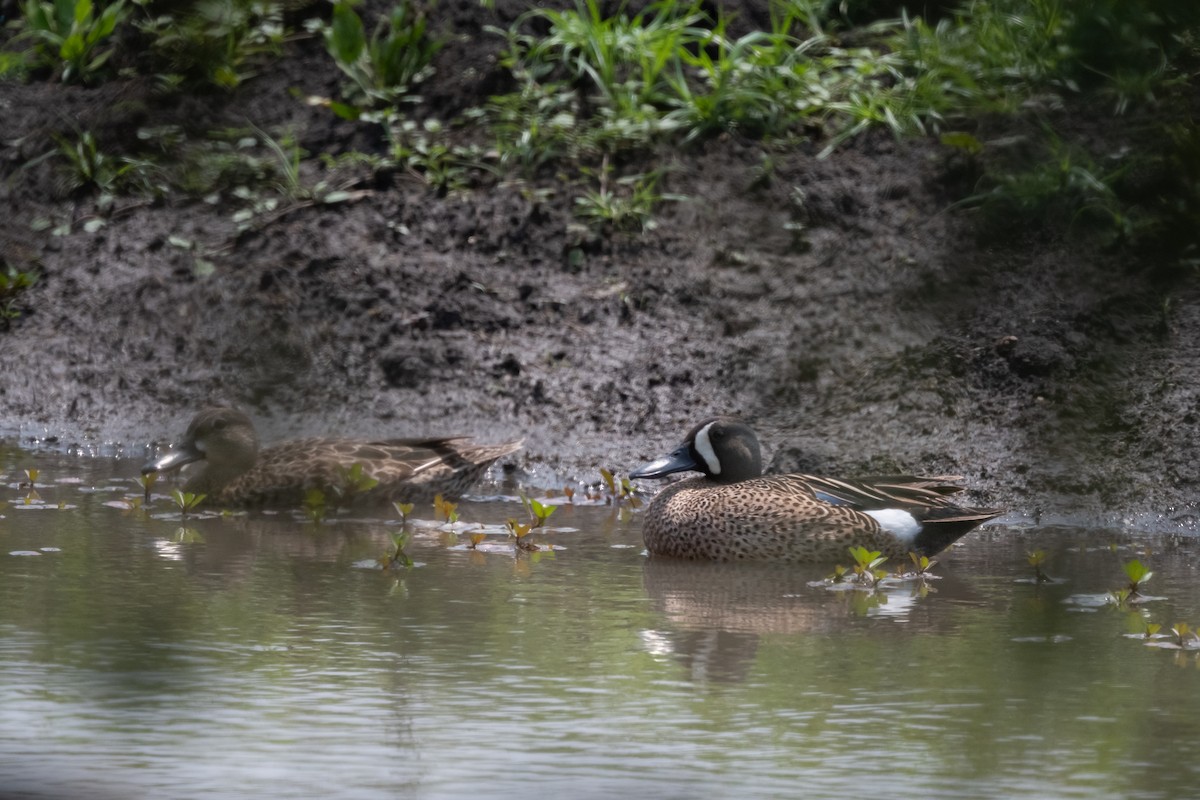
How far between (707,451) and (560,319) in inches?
82.8

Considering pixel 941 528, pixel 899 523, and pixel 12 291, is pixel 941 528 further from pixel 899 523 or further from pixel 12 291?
pixel 12 291

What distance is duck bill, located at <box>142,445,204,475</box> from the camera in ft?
24.6

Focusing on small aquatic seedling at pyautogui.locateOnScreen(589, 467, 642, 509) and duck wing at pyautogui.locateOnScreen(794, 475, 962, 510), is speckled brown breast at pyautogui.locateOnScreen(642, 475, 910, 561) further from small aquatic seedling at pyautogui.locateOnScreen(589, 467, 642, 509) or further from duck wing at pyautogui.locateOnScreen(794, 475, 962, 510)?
small aquatic seedling at pyautogui.locateOnScreen(589, 467, 642, 509)

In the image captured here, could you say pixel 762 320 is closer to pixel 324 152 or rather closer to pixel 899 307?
pixel 324 152

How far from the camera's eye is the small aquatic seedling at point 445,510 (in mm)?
6766

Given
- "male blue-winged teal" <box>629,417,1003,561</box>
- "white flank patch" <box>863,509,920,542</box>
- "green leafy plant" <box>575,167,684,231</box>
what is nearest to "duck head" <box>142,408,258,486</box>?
"male blue-winged teal" <box>629,417,1003,561</box>

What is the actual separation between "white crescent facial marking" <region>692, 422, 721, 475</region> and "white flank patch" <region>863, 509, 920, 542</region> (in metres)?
0.80

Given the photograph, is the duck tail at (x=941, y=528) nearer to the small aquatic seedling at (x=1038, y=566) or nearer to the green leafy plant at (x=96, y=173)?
the small aquatic seedling at (x=1038, y=566)

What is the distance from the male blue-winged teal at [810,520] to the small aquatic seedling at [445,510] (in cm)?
77

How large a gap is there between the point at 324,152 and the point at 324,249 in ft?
3.25

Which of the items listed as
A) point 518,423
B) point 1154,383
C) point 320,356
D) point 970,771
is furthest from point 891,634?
point 320,356

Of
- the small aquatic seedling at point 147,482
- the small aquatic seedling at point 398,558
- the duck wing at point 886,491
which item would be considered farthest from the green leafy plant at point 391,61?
the small aquatic seedling at point 398,558

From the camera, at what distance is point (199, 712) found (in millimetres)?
1549

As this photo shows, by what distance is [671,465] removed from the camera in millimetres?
6941
